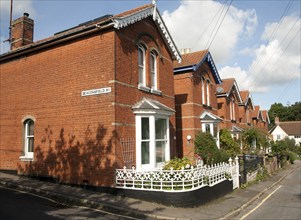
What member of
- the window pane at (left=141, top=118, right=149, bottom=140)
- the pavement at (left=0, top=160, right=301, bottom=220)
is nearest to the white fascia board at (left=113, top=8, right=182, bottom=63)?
the window pane at (left=141, top=118, right=149, bottom=140)

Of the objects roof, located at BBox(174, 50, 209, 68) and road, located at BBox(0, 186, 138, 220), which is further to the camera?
roof, located at BBox(174, 50, 209, 68)

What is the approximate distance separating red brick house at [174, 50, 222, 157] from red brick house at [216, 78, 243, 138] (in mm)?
6672

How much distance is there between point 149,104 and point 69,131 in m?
3.71

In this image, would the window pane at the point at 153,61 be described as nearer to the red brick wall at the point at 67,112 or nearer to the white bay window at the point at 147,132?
the white bay window at the point at 147,132

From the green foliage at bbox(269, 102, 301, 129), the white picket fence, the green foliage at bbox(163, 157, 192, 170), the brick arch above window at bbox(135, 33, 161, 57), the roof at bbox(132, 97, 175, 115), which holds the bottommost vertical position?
the white picket fence

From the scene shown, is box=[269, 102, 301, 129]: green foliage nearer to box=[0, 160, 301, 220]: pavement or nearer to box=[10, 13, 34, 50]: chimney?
box=[10, 13, 34, 50]: chimney

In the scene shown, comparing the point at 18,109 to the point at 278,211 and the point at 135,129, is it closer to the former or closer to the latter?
the point at 135,129

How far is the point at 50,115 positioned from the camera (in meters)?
13.9

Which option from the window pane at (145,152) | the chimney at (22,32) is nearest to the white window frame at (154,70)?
the window pane at (145,152)

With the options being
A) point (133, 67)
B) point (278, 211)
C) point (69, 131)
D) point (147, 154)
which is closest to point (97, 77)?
point (133, 67)

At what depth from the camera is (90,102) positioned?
12703mm

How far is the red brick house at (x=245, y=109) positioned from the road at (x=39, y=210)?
27.0 m

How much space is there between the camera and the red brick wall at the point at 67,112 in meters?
12.2

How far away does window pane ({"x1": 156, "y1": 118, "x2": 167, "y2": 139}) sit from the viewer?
47.3 feet
